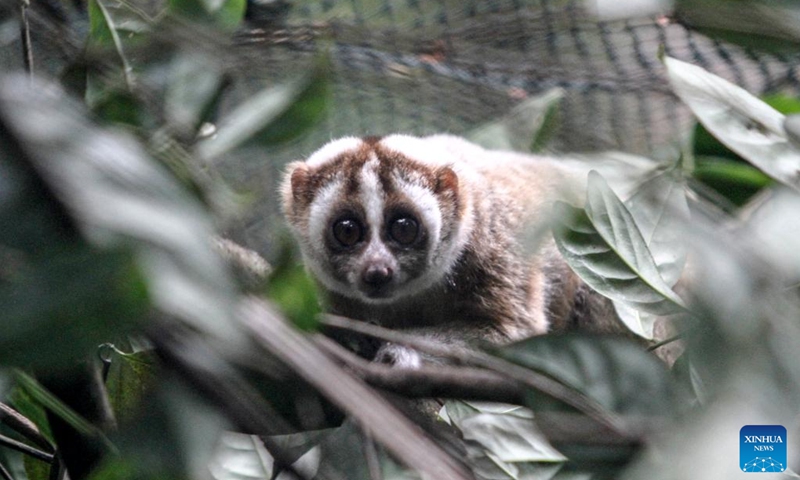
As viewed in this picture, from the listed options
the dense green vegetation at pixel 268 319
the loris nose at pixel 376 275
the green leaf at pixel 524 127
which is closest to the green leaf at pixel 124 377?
the dense green vegetation at pixel 268 319

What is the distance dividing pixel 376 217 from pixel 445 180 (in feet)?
0.93

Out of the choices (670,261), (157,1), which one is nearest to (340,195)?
(157,1)

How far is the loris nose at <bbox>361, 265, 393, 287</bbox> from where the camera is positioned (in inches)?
100

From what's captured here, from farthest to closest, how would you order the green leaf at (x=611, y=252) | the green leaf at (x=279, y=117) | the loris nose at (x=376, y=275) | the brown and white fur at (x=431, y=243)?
the brown and white fur at (x=431, y=243)
the loris nose at (x=376, y=275)
the green leaf at (x=611, y=252)
the green leaf at (x=279, y=117)

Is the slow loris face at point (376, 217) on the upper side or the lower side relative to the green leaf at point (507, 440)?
lower

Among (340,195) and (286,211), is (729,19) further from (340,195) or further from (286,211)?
(286,211)

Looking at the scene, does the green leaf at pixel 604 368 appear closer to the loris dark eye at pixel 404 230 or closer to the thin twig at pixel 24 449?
the thin twig at pixel 24 449

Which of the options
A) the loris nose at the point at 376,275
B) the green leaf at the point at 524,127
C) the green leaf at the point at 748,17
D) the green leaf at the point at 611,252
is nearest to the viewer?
the green leaf at the point at 748,17

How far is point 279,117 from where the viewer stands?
106 cm

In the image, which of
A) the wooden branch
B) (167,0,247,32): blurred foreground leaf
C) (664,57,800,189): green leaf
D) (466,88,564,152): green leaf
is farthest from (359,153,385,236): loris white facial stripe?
the wooden branch

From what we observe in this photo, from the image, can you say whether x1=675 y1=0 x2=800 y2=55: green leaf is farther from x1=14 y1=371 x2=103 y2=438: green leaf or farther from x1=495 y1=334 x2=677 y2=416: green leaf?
x1=14 y1=371 x2=103 y2=438: green leaf

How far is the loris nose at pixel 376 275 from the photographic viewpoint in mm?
2549

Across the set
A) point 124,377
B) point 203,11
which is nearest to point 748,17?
point 203,11

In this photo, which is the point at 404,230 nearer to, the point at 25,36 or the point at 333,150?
the point at 333,150
